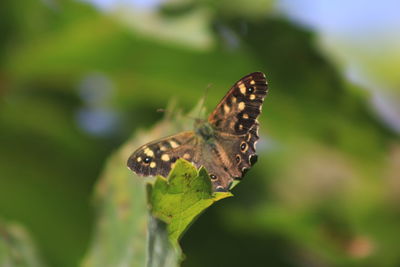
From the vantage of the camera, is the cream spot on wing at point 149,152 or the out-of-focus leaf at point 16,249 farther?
the out-of-focus leaf at point 16,249

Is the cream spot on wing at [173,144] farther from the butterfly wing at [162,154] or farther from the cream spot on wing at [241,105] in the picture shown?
the cream spot on wing at [241,105]

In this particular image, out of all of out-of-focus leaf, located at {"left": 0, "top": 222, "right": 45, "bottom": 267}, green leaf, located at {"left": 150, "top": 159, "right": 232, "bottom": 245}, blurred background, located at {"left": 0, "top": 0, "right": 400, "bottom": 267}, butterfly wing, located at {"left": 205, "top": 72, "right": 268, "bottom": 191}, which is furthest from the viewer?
blurred background, located at {"left": 0, "top": 0, "right": 400, "bottom": 267}

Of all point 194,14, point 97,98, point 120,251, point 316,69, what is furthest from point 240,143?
point 97,98

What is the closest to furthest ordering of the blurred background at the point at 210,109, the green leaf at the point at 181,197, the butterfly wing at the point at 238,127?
the green leaf at the point at 181,197, the butterfly wing at the point at 238,127, the blurred background at the point at 210,109

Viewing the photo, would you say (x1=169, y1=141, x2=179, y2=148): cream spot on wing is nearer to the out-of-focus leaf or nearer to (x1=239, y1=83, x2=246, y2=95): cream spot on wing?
(x1=239, y1=83, x2=246, y2=95): cream spot on wing

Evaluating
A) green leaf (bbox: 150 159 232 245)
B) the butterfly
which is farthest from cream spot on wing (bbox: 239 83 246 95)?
green leaf (bbox: 150 159 232 245)

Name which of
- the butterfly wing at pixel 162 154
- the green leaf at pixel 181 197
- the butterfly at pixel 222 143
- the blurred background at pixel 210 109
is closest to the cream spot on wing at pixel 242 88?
the butterfly at pixel 222 143

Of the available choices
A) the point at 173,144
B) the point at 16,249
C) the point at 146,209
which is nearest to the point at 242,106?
A: the point at 173,144
